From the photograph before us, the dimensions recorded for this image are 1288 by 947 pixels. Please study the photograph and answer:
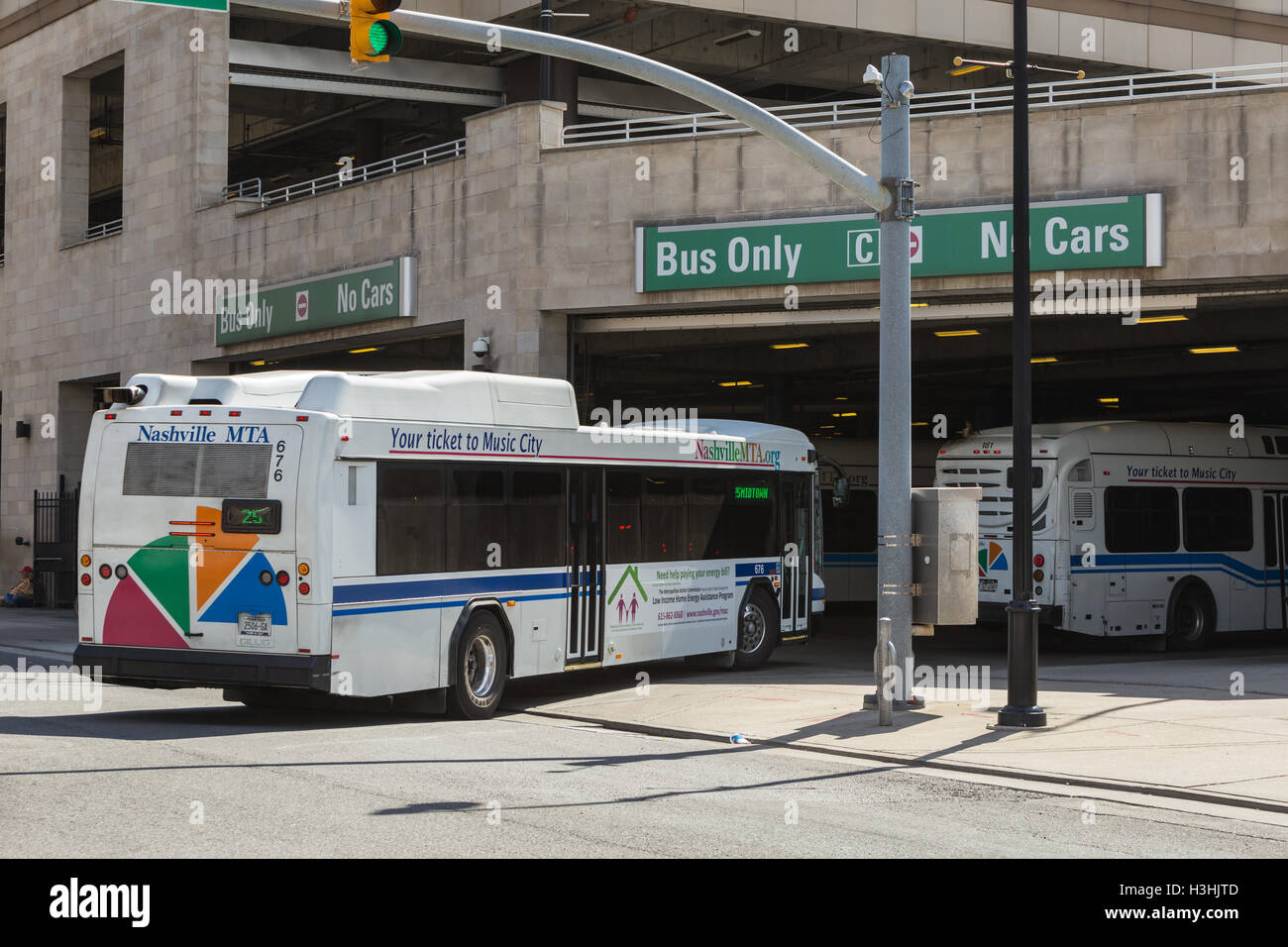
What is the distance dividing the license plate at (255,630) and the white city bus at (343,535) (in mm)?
17

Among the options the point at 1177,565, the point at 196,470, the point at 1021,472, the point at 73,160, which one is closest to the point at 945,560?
the point at 1021,472

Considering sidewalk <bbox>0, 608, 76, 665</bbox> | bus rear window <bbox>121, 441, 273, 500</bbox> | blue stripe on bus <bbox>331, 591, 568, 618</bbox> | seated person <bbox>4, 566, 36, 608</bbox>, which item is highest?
bus rear window <bbox>121, 441, 273, 500</bbox>

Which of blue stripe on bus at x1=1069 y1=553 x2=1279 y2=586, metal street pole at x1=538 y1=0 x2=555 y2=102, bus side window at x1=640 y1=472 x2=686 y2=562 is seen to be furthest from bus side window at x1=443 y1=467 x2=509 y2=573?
metal street pole at x1=538 y1=0 x2=555 y2=102

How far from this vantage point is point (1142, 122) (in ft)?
68.3

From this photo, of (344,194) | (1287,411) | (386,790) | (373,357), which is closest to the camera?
(386,790)

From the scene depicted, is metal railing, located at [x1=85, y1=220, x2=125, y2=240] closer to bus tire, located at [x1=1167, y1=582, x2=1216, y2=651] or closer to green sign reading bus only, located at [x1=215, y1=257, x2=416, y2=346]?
green sign reading bus only, located at [x1=215, y1=257, x2=416, y2=346]

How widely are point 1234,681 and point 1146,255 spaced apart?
605cm

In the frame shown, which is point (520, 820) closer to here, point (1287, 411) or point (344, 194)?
point (344, 194)

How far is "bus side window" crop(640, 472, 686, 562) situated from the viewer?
18250 millimetres

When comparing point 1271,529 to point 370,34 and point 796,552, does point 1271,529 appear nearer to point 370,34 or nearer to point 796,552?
point 796,552

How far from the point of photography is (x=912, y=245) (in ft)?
71.9

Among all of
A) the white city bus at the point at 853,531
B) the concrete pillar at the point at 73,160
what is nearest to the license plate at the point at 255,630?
the white city bus at the point at 853,531

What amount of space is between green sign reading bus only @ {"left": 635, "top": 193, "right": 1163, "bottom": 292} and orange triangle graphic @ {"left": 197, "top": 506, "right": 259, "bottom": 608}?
401 inches

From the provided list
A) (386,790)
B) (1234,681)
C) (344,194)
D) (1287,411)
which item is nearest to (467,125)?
(344,194)
